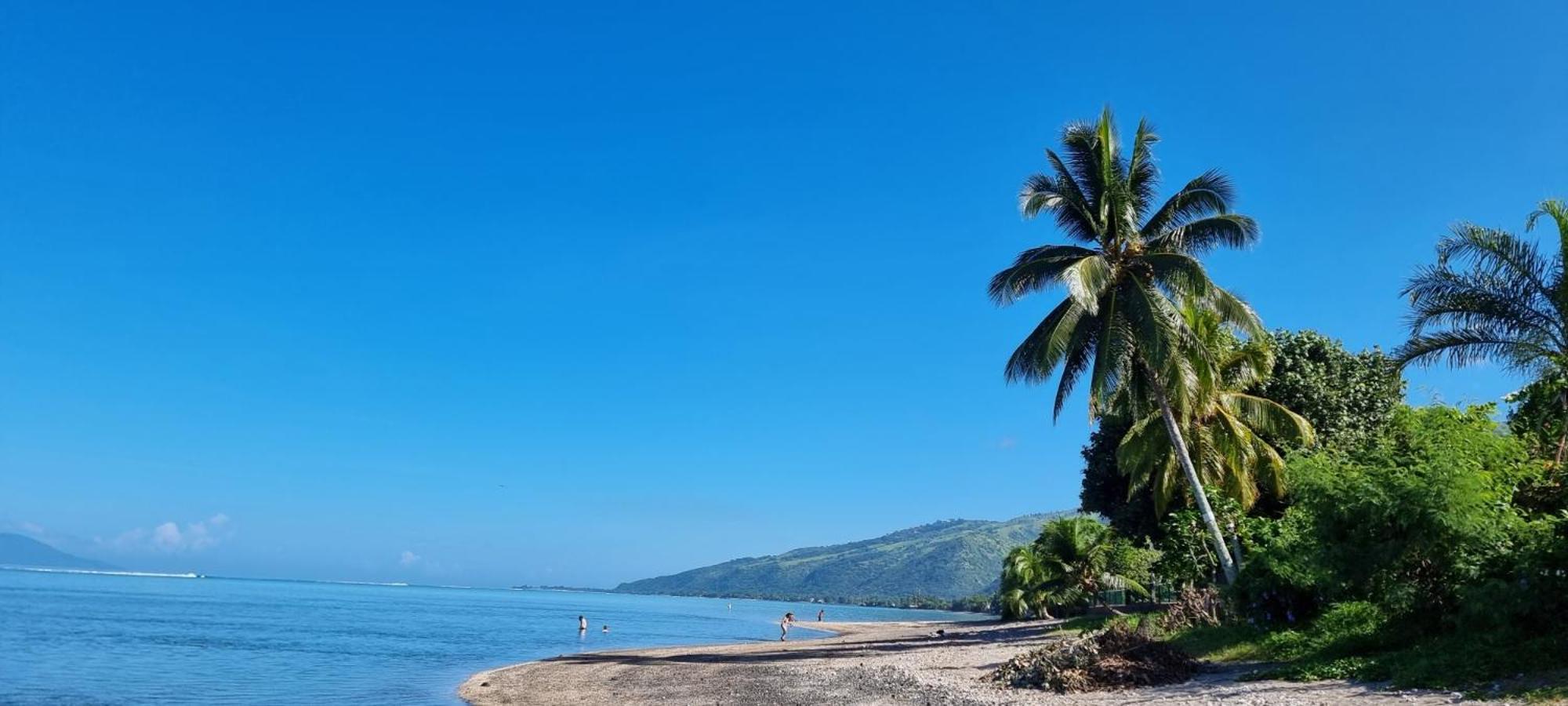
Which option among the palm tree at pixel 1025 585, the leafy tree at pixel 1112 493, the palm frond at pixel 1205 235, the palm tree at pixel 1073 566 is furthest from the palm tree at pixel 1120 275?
the palm tree at pixel 1025 585

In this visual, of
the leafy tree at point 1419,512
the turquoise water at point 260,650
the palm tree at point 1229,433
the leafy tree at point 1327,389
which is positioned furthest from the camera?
the leafy tree at point 1327,389

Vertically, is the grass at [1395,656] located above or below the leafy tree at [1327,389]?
below

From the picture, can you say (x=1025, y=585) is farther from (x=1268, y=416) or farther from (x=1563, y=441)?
(x=1563, y=441)

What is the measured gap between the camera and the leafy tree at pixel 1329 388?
98.2ft

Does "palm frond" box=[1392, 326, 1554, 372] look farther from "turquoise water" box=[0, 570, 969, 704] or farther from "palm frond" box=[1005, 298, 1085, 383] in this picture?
"turquoise water" box=[0, 570, 969, 704]

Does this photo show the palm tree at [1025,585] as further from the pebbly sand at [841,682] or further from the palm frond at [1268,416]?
the palm frond at [1268,416]

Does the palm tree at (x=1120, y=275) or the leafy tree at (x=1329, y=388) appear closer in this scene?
the palm tree at (x=1120, y=275)

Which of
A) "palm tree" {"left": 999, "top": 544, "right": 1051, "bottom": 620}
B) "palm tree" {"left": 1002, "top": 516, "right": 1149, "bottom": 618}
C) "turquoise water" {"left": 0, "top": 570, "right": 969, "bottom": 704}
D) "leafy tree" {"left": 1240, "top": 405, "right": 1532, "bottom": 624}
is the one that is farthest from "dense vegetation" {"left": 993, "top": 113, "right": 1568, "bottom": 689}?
"turquoise water" {"left": 0, "top": 570, "right": 969, "bottom": 704}

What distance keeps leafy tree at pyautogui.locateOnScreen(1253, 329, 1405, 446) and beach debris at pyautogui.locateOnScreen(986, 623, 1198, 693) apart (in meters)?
15.6

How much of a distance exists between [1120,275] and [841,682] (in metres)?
12.5

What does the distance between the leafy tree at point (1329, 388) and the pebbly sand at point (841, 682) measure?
38.3 ft

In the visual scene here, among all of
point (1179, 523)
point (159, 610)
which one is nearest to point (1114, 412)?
point (1179, 523)

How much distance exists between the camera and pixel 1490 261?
60.1 feet

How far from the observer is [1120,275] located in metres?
23.2
